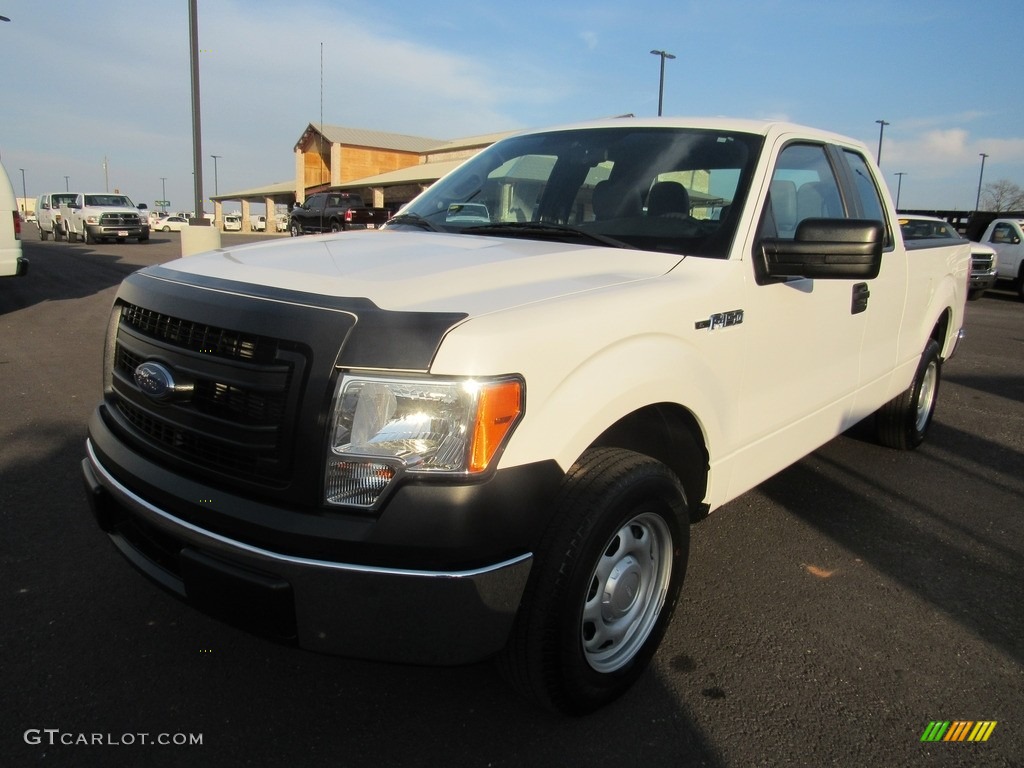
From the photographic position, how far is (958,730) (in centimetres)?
237

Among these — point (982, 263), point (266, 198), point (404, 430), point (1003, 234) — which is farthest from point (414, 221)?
point (266, 198)

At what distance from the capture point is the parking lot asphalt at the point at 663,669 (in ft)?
7.35

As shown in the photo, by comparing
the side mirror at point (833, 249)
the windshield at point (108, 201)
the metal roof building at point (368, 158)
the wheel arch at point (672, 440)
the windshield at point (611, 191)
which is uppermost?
the metal roof building at point (368, 158)

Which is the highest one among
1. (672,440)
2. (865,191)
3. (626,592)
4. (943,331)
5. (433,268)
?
(865,191)

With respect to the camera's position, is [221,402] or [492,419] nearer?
[492,419]

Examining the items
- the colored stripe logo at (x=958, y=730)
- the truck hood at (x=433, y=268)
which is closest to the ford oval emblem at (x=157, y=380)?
the truck hood at (x=433, y=268)

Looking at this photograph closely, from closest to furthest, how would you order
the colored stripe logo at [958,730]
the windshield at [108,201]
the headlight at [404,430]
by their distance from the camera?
the headlight at [404,430]
the colored stripe logo at [958,730]
the windshield at [108,201]

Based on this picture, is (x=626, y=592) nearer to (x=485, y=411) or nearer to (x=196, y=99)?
(x=485, y=411)

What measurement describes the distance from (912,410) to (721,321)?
302 cm

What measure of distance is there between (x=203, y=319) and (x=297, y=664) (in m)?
1.25

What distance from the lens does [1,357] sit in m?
7.58

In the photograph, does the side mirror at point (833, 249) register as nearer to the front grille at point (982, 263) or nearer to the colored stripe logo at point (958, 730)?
the colored stripe logo at point (958, 730)

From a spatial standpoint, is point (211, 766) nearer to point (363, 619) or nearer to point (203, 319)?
point (363, 619)

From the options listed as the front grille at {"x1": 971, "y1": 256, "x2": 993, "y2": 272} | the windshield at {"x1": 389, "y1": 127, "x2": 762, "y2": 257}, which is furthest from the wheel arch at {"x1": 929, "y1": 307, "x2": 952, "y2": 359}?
the front grille at {"x1": 971, "y1": 256, "x2": 993, "y2": 272}
